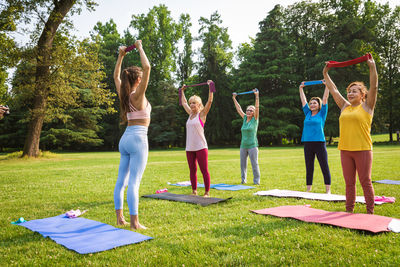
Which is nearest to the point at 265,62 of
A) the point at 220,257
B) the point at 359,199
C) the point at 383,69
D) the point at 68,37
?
the point at 383,69

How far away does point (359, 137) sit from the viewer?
481 cm

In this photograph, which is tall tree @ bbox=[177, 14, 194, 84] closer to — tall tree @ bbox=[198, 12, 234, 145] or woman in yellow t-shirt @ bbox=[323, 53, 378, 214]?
tall tree @ bbox=[198, 12, 234, 145]

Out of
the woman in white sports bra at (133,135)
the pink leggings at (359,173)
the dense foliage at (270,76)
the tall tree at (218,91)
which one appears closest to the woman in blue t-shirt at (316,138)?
the pink leggings at (359,173)

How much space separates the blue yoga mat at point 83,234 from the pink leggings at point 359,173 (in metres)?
3.50

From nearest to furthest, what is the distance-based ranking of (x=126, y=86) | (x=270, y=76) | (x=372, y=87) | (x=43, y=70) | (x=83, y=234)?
(x=83, y=234), (x=126, y=86), (x=372, y=87), (x=43, y=70), (x=270, y=76)

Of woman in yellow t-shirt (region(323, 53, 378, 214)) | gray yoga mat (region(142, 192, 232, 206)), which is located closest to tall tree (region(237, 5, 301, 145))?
gray yoga mat (region(142, 192, 232, 206))

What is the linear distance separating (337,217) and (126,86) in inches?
150

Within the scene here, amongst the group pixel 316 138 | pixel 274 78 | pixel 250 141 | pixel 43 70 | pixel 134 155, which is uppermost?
pixel 274 78

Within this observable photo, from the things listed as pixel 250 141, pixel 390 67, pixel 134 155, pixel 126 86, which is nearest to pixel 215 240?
pixel 134 155

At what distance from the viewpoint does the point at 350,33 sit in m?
40.0

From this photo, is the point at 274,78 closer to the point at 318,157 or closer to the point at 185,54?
the point at 185,54

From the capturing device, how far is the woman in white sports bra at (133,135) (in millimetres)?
4188

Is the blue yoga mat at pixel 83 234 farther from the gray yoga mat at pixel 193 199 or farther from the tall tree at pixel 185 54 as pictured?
the tall tree at pixel 185 54

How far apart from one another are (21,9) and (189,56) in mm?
36941
